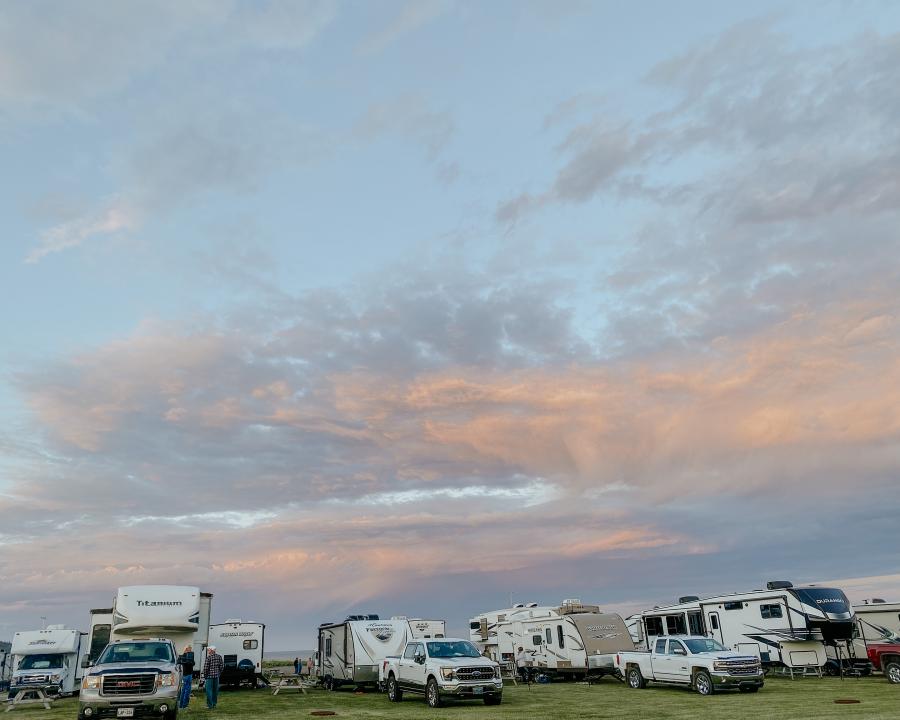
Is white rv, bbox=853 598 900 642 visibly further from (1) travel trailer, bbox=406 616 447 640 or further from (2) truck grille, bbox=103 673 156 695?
(2) truck grille, bbox=103 673 156 695

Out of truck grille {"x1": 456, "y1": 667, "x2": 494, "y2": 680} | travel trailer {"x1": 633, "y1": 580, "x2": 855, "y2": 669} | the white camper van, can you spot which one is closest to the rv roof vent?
travel trailer {"x1": 633, "y1": 580, "x2": 855, "y2": 669}

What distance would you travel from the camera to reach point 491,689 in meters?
22.5

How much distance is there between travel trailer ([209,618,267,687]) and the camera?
121ft

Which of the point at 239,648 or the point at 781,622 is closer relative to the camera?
the point at 781,622

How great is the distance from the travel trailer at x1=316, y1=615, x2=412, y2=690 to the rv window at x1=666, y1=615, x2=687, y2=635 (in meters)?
13.1

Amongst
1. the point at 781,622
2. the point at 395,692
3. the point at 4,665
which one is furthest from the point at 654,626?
the point at 4,665

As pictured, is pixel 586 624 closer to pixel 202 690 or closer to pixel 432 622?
pixel 432 622

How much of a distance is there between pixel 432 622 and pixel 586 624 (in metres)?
10.1

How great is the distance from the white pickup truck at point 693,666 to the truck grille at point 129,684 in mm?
17173

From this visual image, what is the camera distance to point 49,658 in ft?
114

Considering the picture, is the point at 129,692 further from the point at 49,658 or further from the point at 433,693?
the point at 49,658

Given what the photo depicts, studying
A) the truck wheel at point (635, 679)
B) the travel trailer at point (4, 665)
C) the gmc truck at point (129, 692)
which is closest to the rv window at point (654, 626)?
the truck wheel at point (635, 679)

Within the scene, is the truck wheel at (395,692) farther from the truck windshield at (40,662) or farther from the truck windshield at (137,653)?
the truck windshield at (40,662)

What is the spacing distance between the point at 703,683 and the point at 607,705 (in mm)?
4969
